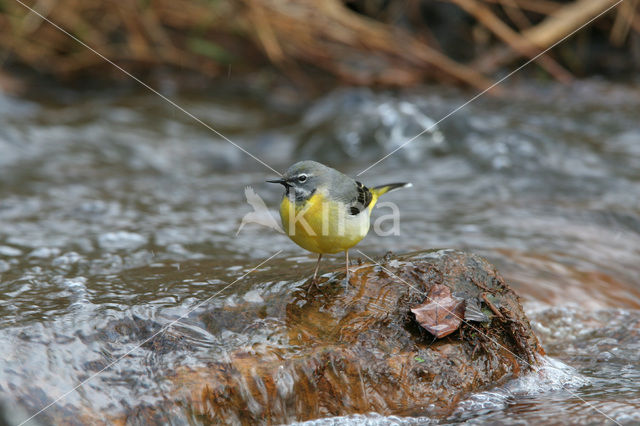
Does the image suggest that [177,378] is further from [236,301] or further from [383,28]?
[383,28]

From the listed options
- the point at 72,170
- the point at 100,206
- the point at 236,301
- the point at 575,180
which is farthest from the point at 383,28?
the point at 236,301

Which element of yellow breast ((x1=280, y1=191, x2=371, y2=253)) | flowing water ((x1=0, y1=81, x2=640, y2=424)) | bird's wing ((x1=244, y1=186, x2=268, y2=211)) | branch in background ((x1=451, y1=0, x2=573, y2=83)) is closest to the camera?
flowing water ((x1=0, y1=81, x2=640, y2=424))

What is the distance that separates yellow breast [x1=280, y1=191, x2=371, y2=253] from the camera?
412 cm

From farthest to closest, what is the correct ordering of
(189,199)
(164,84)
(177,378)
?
(164,84), (189,199), (177,378)

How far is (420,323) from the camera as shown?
3.77 meters

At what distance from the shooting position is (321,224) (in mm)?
4137

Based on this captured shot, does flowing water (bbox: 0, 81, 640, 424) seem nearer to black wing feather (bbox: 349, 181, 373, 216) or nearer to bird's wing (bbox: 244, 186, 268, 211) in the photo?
bird's wing (bbox: 244, 186, 268, 211)

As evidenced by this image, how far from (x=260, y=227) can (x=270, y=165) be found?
3046 millimetres

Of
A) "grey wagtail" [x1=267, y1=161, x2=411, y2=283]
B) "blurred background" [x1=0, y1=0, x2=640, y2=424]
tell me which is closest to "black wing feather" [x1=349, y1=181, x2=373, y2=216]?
"grey wagtail" [x1=267, y1=161, x2=411, y2=283]

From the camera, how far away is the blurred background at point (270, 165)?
12.4 feet

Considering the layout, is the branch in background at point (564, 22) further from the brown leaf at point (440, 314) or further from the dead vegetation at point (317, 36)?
the brown leaf at point (440, 314)

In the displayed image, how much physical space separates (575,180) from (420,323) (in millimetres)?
5550

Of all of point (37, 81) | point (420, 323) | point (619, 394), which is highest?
point (37, 81)

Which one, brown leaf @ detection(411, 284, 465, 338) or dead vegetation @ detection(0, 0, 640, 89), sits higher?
dead vegetation @ detection(0, 0, 640, 89)
